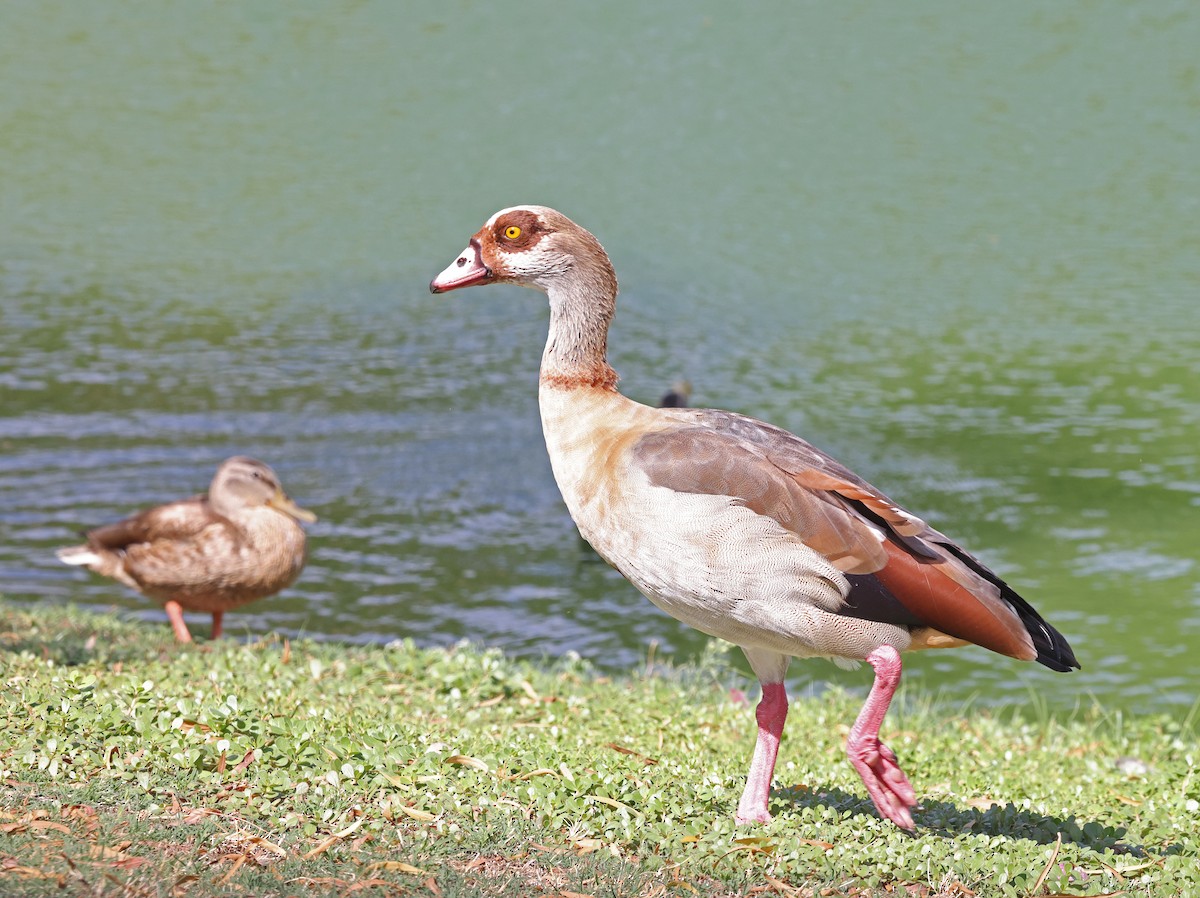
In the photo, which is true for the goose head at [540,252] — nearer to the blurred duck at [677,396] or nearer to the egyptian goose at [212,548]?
the egyptian goose at [212,548]

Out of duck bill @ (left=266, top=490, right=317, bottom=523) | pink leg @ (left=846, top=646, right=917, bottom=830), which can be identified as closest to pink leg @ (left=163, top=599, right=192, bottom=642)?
duck bill @ (left=266, top=490, right=317, bottom=523)

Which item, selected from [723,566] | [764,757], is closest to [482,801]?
[764,757]

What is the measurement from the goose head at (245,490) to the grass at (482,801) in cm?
251

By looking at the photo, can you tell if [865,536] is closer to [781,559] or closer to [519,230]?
[781,559]

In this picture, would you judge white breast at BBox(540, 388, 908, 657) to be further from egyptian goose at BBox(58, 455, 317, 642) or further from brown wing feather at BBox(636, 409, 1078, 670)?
egyptian goose at BBox(58, 455, 317, 642)

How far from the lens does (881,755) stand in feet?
18.5

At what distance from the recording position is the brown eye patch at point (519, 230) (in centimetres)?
640

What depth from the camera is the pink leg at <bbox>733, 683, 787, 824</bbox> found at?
231 inches

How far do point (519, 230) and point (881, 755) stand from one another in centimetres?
275

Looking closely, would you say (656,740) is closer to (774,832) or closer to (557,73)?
(774,832)

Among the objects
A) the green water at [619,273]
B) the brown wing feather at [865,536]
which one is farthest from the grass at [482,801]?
the green water at [619,273]

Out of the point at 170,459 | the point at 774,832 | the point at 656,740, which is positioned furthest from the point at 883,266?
the point at 774,832

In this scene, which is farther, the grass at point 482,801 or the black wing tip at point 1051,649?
the black wing tip at point 1051,649

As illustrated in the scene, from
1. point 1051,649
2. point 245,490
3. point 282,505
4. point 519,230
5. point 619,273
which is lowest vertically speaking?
point 282,505
